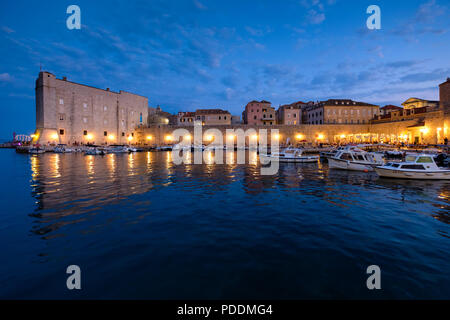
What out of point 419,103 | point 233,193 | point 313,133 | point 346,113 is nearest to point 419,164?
point 233,193

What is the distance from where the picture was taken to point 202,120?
66688 mm

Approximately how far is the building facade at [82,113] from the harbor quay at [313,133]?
6.16 metres

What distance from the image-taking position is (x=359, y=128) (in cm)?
5769

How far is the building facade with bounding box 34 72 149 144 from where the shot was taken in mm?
46781

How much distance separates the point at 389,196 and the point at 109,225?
39.0ft

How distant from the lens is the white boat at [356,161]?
61.4ft

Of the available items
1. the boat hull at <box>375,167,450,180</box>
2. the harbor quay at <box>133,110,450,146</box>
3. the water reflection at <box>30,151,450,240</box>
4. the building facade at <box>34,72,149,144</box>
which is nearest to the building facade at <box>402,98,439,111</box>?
the harbor quay at <box>133,110,450,146</box>

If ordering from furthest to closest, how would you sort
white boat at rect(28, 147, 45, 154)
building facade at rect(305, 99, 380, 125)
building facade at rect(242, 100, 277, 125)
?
building facade at rect(242, 100, 277, 125) → building facade at rect(305, 99, 380, 125) → white boat at rect(28, 147, 45, 154)

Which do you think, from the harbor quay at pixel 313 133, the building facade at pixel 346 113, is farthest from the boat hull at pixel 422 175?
the building facade at pixel 346 113

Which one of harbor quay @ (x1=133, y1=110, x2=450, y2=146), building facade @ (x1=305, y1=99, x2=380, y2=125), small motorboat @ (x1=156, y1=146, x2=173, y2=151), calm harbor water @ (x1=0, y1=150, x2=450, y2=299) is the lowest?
calm harbor water @ (x1=0, y1=150, x2=450, y2=299)

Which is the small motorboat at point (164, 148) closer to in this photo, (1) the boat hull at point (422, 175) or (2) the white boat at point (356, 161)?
(2) the white boat at point (356, 161)

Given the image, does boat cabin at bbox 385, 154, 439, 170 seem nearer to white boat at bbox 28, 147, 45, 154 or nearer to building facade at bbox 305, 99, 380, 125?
building facade at bbox 305, 99, 380, 125

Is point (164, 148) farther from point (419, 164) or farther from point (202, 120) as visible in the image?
point (419, 164)

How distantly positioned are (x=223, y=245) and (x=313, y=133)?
5895 cm
